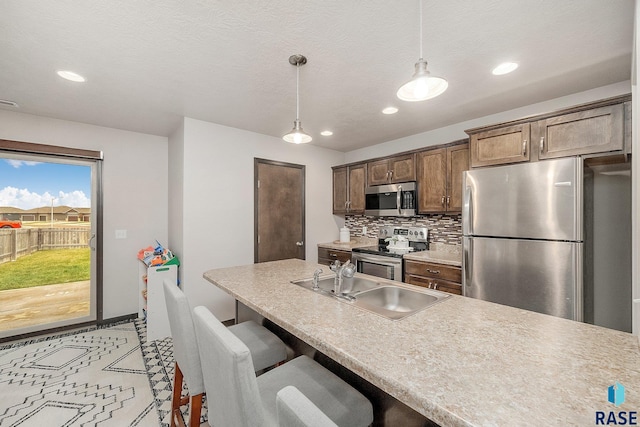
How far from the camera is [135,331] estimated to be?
3.27 meters

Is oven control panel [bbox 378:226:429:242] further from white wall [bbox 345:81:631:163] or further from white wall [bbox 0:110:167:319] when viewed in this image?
white wall [bbox 0:110:167:319]

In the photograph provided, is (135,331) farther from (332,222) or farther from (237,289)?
(332,222)

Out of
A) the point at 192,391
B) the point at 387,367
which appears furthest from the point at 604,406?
the point at 192,391

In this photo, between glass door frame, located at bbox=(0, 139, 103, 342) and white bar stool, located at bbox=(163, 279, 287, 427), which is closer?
white bar stool, located at bbox=(163, 279, 287, 427)

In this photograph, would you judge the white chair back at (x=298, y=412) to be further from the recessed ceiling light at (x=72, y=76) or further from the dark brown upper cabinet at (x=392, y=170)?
the dark brown upper cabinet at (x=392, y=170)

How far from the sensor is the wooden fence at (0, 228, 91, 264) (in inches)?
120

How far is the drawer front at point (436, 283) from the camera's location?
2.72 meters

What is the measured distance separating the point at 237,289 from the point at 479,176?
2.30 m

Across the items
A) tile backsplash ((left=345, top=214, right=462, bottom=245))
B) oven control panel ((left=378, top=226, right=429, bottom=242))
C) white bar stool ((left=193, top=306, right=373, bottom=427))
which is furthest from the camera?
oven control panel ((left=378, top=226, right=429, bottom=242))

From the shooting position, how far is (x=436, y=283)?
286cm

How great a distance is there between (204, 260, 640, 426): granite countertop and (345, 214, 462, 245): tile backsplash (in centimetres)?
211

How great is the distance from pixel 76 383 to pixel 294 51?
10.4 ft

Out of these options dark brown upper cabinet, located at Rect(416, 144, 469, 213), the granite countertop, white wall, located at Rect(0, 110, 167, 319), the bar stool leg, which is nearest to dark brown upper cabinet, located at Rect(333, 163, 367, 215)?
dark brown upper cabinet, located at Rect(416, 144, 469, 213)

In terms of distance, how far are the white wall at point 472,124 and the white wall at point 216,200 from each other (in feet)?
4.97
